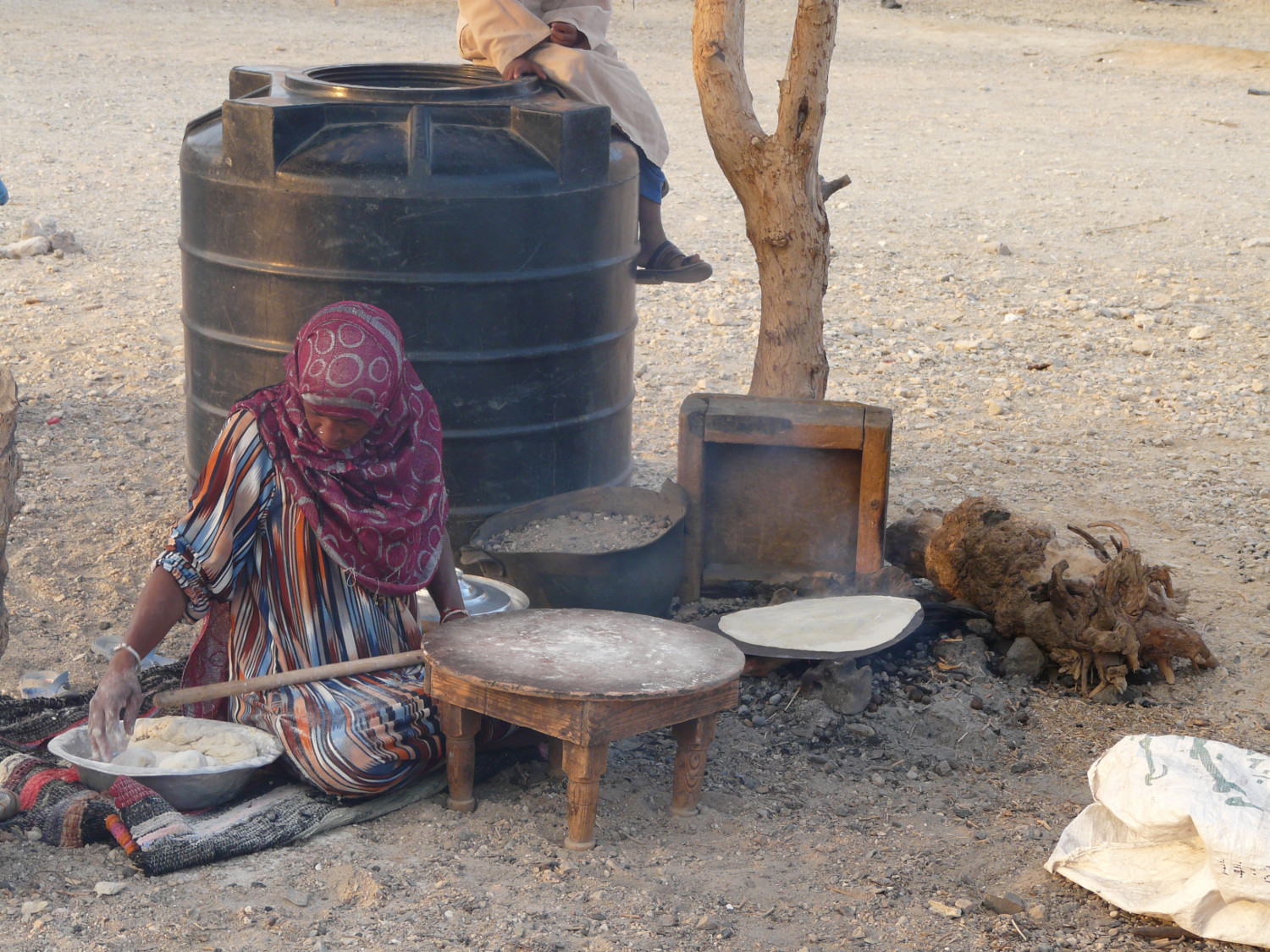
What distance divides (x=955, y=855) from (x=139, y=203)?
775 cm

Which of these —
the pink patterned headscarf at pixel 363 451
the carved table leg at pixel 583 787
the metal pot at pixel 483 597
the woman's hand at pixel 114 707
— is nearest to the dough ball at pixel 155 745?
the woman's hand at pixel 114 707

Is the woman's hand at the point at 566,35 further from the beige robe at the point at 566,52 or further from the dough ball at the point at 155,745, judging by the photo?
the dough ball at the point at 155,745

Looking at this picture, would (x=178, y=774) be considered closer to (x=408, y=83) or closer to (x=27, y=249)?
(x=408, y=83)

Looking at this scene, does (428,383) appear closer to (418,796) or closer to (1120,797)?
(418,796)

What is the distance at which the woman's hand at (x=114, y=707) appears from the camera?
2582mm

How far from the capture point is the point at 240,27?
1569 centimetres

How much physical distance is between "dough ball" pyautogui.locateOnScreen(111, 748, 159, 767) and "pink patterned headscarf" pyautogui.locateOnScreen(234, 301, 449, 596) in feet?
1.85

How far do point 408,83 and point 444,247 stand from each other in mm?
854

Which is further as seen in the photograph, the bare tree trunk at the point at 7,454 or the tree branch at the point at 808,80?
the tree branch at the point at 808,80

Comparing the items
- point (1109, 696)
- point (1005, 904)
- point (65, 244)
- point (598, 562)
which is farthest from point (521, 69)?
point (65, 244)

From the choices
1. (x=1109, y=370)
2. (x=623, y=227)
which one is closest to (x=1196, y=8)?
(x=1109, y=370)

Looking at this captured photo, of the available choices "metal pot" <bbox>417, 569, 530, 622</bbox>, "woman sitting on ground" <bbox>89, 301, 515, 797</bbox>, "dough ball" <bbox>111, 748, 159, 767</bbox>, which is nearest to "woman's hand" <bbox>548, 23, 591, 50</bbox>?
"woman sitting on ground" <bbox>89, 301, 515, 797</bbox>

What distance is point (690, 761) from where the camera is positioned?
2.81 metres

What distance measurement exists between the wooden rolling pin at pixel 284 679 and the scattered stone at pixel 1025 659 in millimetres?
1643
